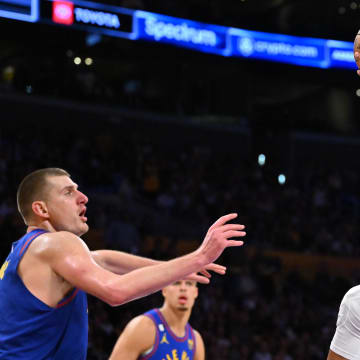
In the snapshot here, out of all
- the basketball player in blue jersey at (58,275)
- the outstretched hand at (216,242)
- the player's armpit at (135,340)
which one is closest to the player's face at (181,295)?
the player's armpit at (135,340)

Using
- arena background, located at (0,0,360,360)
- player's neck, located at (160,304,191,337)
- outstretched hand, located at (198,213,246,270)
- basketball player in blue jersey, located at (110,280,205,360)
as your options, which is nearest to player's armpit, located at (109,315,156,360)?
basketball player in blue jersey, located at (110,280,205,360)

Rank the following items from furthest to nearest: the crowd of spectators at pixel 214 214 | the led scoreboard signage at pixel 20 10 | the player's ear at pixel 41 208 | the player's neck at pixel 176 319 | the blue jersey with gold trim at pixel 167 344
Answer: the crowd of spectators at pixel 214 214 < the led scoreboard signage at pixel 20 10 < the player's neck at pixel 176 319 < the blue jersey with gold trim at pixel 167 344 < the player's ear at pixel 41 208

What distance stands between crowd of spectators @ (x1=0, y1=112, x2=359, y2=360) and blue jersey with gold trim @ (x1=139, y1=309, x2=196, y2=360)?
308 centimetres

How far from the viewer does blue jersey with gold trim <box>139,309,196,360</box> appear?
224 inches

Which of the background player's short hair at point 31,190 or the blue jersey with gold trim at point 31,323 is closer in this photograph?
the blue jersey with gold trim at point 31,323

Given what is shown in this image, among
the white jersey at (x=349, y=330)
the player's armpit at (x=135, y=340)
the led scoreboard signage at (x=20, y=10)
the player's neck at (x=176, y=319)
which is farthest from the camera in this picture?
the led scoreboard signage at (x=20, y=10)

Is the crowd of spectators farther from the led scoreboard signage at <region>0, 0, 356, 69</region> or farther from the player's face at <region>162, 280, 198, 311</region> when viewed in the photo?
the player's face at <region>162, 280, 198, 311</region>

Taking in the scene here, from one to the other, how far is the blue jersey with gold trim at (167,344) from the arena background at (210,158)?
3.06 metres

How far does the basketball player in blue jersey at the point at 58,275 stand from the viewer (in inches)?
119

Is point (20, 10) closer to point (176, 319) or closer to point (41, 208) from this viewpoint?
point (176, 319)

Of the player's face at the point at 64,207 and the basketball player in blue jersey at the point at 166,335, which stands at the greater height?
the player's face at the point at 64,207

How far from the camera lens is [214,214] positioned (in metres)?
→ 14.8

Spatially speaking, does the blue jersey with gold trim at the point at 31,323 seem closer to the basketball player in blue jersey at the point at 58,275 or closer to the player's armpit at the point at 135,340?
the basketball player in blue jersey at the point at 58,275

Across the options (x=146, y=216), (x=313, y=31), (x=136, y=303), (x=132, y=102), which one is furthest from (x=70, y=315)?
(x=132, y=102)
